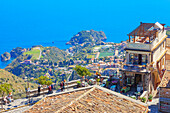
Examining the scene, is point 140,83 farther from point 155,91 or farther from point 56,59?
point 56,59

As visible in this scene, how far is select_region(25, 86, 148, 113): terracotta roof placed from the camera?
12.6m

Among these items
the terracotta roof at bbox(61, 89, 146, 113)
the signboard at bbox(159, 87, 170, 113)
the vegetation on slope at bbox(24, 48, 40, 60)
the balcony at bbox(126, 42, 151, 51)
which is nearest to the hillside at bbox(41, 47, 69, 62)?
the vegetation on slope at bbox(24, 48, 40, 60)

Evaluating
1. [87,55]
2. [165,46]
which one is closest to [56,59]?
[87,55]

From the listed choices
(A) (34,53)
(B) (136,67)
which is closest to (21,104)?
(B) (136,67)

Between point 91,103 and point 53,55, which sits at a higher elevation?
point 53,55

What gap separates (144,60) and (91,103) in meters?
17.2

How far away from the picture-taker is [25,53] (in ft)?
614

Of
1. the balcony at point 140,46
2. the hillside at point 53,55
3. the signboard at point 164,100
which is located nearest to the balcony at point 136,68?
the balcony at point 140,46

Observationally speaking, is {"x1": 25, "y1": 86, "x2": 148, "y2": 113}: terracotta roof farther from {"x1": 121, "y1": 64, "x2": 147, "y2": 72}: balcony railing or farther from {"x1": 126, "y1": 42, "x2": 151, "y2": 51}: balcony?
{"x1": 126, "y1": 42, "x2": 151, "y2": 51}: balcony

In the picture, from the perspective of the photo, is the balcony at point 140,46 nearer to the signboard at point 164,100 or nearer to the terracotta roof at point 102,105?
the signboard at point 164,100

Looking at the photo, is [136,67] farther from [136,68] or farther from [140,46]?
[140,46]

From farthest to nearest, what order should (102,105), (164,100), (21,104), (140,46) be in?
(140,46) → (21,104) → (164,100) → (102,105)

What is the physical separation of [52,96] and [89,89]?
188 cm

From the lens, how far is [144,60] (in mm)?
29219
